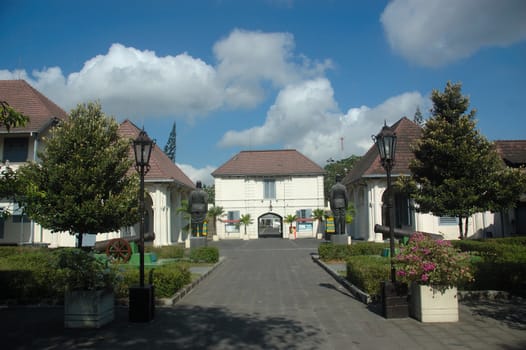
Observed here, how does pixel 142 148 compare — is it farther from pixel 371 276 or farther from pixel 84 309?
pixel 371 276

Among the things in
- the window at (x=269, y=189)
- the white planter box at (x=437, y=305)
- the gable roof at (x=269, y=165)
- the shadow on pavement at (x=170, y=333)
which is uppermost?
the gable roof at (x=269, y=165)

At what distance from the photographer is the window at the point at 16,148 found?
2477 cm


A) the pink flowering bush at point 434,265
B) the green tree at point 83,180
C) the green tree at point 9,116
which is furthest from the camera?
the green tree at point 83,180

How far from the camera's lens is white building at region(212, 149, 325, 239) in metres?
46.1

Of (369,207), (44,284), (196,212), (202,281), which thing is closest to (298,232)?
(369,207)

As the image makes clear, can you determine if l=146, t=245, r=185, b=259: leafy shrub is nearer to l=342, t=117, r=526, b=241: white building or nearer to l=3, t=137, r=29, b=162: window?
l=3, t=137, r=29, b=162: window

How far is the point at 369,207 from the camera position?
30.7 metres

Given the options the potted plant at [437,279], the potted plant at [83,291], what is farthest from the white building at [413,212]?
the potted plant at [83,291]

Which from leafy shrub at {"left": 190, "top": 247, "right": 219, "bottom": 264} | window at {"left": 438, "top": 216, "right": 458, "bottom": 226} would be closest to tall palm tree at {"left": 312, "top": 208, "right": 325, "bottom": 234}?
window at {"left": 438, "top": 216, "right": 458, "bottom": 226}

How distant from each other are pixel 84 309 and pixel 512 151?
31673mm

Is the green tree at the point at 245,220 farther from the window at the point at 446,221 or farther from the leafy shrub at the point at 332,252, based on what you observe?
the leafy shrub at the point at 332,252

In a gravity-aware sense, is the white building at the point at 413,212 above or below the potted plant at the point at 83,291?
above

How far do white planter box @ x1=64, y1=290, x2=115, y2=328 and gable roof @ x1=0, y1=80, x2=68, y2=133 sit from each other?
19.5 m

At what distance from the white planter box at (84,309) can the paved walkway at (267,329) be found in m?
0.23
